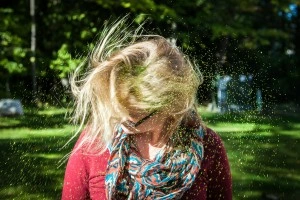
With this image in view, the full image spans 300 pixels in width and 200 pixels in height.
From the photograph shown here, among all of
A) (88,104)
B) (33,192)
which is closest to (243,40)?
(33,192)

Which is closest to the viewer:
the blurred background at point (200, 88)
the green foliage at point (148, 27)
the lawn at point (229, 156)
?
the lawn at point (229, 156)

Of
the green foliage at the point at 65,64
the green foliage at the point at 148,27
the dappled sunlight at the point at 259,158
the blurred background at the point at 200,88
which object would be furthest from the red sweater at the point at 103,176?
the green foliage at the point at 148,27

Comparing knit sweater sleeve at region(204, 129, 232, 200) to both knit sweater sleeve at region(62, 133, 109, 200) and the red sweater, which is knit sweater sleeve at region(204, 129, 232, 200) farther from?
knit sweater sleeve at region(62, 133, 109, 200)

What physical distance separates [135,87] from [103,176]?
0.61 feet

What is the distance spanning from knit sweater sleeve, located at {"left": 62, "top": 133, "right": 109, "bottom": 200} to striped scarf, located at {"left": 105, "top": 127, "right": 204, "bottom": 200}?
0.02m

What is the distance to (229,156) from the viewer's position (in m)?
3.33

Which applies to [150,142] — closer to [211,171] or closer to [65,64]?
[211,171]

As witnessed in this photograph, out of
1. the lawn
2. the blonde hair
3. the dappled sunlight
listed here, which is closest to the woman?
the blonde hair

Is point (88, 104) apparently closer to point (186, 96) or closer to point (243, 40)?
point (186, 96)

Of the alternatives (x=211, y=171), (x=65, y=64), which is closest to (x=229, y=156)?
(x=65, y=64)

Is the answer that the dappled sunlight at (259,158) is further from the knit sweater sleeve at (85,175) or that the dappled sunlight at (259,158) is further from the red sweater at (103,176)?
the knit sweater sleeve at (85,175)

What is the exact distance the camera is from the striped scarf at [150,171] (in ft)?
3.83

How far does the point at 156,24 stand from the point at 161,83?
4.66 meters

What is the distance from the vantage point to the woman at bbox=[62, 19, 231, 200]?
1.16 m
